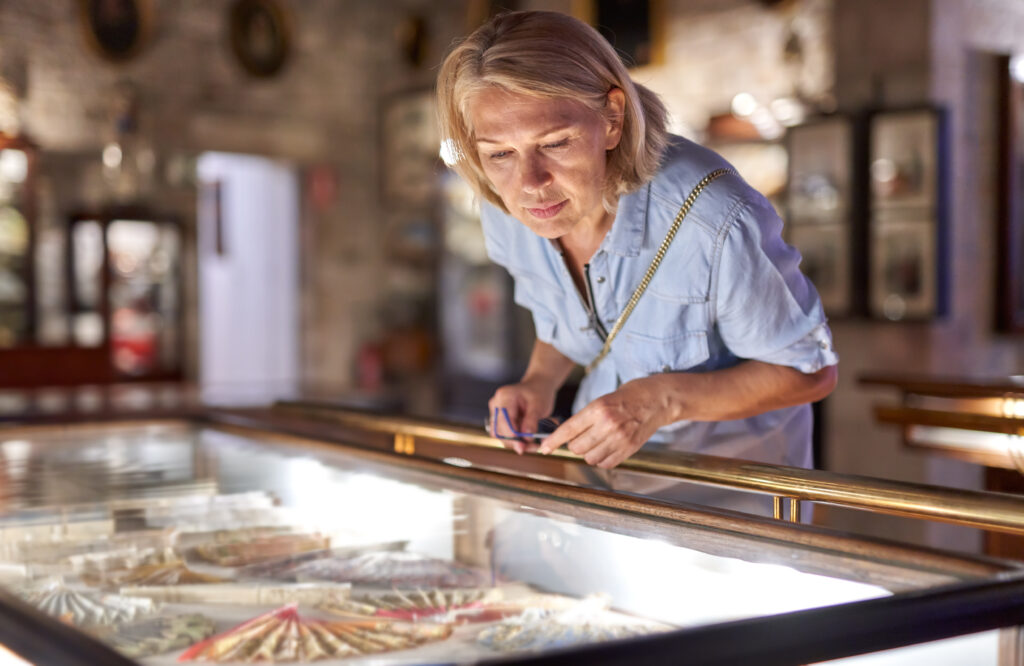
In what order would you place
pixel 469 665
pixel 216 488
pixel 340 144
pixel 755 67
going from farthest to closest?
1. pixel 340 144
2. pixel 755 67
3. pixel 216 488
4. pixel 469 665

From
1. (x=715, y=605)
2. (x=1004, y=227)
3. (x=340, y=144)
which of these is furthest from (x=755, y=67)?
(x=715, y=605)

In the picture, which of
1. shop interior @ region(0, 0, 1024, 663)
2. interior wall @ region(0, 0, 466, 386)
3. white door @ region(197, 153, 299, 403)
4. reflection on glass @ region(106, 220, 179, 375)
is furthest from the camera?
white door @ region(197, 153, 299, 403)

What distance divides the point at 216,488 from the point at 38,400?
19.4 ft

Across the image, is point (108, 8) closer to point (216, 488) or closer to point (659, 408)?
point (216, 488)

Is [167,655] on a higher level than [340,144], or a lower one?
lower

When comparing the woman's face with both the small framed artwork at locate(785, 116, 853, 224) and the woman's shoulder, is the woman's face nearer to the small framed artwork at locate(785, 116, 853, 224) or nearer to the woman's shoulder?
the woman's shoulder

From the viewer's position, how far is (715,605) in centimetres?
81

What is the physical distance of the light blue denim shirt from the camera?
1.37 metres

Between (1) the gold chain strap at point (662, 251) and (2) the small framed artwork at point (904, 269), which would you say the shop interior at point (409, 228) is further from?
(1) the gold chain strap at point (662, 251)

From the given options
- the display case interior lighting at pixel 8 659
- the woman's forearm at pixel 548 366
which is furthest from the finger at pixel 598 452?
the display case interior lighting at pixel 8 659

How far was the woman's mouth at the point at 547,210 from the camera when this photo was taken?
1.33m

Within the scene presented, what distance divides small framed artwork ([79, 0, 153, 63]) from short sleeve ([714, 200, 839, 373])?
8217 millimetres

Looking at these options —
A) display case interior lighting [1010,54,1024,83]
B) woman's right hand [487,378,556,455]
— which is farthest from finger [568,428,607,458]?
display case interior lighting [1010,54,1024,83]

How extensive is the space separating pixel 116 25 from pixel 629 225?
323 inches
